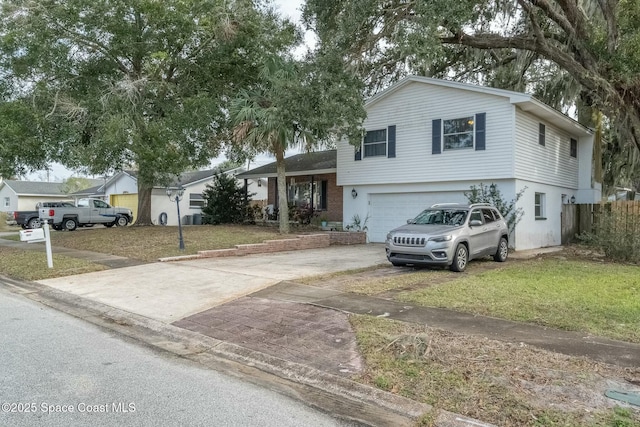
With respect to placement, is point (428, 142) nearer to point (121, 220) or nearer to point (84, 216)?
point (84, 216)

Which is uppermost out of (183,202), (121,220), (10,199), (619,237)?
(10,199)

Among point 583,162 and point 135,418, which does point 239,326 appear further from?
point 583,162

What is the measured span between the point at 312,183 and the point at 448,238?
508 inches

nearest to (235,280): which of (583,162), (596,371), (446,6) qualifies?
(596,371)

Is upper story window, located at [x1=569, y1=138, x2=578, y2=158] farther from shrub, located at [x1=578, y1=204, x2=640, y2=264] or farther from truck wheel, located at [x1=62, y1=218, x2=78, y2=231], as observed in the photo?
truck wheel, located at [x1=62, y1=218, x2=78, y2=231]

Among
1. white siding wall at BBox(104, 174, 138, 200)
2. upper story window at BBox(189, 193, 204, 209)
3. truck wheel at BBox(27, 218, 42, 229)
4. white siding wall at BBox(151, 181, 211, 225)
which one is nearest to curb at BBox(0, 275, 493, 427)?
truck wheel at BBox(27, 218, 42, 229)

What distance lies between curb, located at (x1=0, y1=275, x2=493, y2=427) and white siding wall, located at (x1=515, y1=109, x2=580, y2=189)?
1282cm

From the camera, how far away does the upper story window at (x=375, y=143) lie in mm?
18373

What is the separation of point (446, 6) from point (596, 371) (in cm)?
→ 958

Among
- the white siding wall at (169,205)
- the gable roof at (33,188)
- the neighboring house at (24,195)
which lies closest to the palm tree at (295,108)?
the white siding wall at (169,205)

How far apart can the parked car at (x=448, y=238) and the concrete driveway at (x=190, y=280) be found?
1.53 meters

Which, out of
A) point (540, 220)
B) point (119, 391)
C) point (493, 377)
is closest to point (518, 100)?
point (540, 220)

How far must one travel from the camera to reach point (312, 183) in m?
22.8

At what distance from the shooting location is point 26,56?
15539mm
